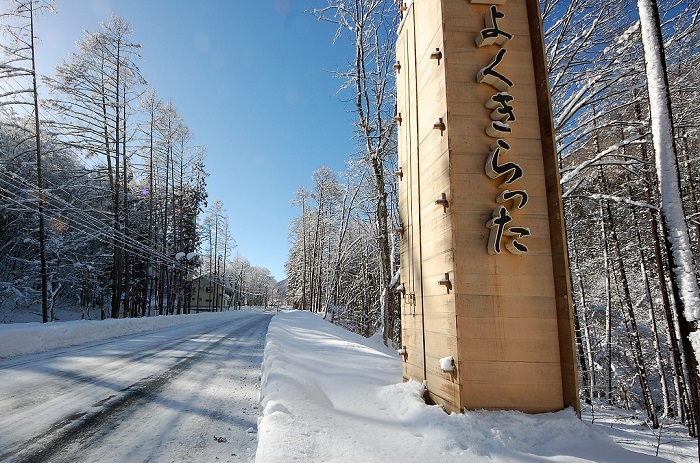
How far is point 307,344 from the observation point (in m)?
9.66

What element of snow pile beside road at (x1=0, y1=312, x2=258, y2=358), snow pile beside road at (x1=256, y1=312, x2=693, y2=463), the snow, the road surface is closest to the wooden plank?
snow pile beside road at (x1=256, y1=312, x2=693, y2=463)

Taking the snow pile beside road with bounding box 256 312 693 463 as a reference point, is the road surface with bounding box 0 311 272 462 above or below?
below


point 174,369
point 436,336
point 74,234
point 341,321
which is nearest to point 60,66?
point 74,234

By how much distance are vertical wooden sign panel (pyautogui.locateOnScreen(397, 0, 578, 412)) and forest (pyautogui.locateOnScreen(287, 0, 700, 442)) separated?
41.5 inches

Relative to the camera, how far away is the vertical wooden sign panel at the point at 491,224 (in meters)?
3.67

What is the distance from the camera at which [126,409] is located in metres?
4.44

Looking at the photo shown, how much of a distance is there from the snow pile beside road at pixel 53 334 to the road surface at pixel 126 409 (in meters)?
0.89

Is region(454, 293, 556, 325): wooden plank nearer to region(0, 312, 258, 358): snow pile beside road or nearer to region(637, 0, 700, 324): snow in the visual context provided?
region(637, 0, 700, 324): snow

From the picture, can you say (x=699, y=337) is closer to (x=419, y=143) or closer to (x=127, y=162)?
(x=419, y=143)

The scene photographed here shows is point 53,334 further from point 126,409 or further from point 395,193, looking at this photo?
point 395,193

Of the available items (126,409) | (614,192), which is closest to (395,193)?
(614,192)

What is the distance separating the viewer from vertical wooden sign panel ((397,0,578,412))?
12.1 ft

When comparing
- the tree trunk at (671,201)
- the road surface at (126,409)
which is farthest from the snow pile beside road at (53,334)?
the tree trunk at (671,201)

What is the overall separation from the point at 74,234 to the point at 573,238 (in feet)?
108
